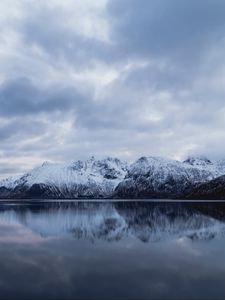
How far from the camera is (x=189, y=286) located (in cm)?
2461

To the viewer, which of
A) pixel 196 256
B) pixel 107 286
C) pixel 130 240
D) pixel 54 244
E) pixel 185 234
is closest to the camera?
pixel 107 286

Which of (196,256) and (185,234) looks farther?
(185,234)

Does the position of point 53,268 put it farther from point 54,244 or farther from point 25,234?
point 25,234

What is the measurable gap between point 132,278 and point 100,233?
91.2 feet

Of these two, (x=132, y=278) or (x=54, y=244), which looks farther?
(x=54, y=244)

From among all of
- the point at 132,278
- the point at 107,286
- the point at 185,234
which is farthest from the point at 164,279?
the point at 185,234

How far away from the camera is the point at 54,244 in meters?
42.9

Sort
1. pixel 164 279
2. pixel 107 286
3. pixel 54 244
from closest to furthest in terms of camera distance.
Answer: pixel 107 286, pixel 164 279, pixel 54 244

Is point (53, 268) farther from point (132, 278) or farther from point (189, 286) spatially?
point (189, 286)

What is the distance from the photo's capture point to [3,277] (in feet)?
88.5

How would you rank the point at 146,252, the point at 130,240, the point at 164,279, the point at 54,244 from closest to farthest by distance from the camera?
the point at 164,279, the point at 146,252, the point at 54,244, the point at 130,240

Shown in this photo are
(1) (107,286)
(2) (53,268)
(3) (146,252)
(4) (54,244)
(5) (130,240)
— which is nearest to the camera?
(1) (107,286)

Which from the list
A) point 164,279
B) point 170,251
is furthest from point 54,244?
point 164,279

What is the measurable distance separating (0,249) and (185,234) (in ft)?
79.4
